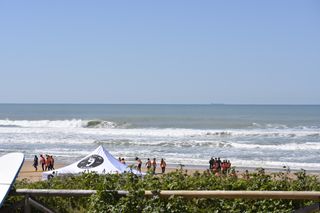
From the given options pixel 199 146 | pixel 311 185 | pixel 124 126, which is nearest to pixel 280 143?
pixel 199 146

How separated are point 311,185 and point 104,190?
95.0 inches

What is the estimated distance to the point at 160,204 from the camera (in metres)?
5.30

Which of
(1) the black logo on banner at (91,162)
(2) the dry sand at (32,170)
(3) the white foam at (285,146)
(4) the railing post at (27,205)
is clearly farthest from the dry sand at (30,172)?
(4) the railing post at (27,205)

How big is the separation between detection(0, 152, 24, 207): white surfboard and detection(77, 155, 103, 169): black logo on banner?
12.2m

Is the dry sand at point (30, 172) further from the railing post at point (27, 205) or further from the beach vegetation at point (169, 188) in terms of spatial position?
the railing post at point (27, 205)

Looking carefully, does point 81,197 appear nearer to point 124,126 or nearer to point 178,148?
point 178,148

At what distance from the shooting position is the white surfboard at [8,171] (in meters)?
5.11

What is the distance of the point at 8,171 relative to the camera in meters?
5.45

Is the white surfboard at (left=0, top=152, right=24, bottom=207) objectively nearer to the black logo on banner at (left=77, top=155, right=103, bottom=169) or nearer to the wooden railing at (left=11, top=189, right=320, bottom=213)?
the wooden railing at (left=11, top=189, right=320, bottom=213)

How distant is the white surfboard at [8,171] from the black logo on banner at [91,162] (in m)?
12.2

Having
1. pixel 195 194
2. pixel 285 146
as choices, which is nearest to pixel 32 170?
pixel 285 146

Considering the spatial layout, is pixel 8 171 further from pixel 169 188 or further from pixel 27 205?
Result: pixel 169 188

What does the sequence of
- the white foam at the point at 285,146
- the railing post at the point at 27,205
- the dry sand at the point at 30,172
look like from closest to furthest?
A: the railing post at the point at 27,205, the dry sand at the point at 30,172, the white foam at the point at 285,146

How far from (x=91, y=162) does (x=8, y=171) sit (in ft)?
43.1
